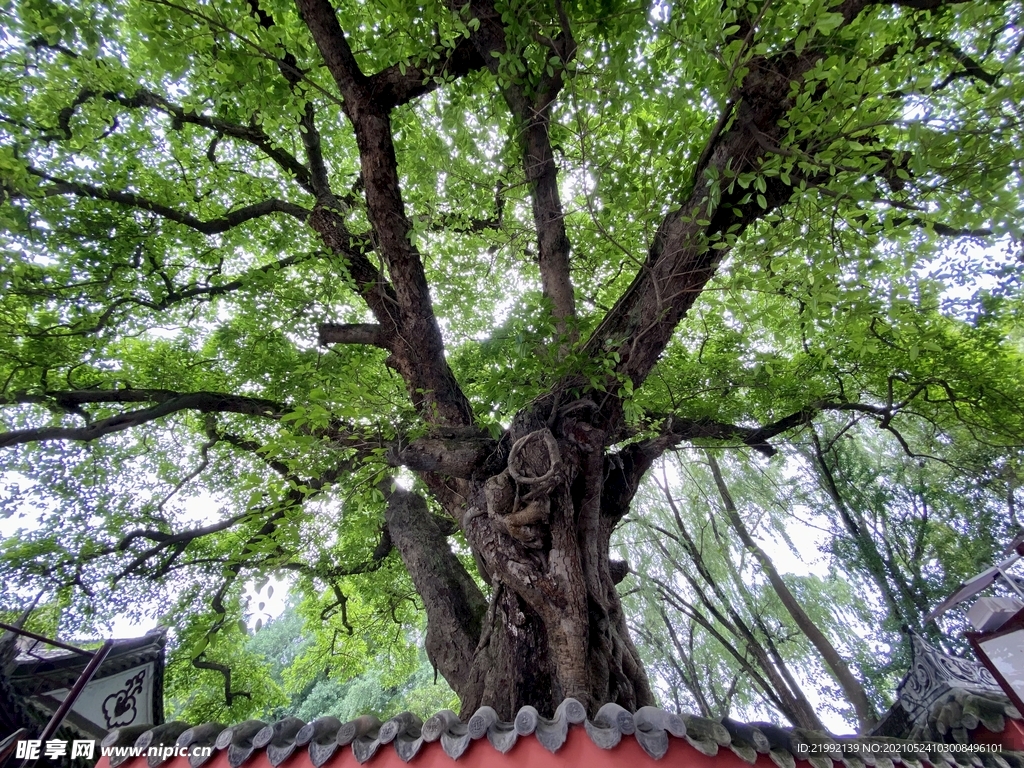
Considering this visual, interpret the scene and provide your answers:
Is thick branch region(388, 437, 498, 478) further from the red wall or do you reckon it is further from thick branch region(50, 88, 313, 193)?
thick branch region(50, 88, 313, 193)

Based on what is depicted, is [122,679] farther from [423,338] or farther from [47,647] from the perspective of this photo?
[423,338]

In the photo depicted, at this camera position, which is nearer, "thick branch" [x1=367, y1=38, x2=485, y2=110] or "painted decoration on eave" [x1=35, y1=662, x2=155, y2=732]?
"thick branch" [x1=367, y1=38, x2=485, y2=110]

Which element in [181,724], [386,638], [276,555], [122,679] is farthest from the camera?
[386,638]

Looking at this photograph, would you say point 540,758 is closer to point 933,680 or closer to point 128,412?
point 933,680

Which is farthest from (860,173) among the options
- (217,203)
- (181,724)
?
(217,203)

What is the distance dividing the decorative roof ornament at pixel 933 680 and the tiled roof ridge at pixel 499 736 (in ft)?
4.52

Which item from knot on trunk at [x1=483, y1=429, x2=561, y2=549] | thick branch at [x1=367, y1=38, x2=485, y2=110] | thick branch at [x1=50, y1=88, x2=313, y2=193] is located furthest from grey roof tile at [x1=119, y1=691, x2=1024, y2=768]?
thick branch at [x1=50, y1=88, x2=313, y2=193]

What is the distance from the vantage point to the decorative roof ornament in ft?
11.3

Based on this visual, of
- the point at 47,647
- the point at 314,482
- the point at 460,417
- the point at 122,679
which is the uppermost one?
the point at 460,417

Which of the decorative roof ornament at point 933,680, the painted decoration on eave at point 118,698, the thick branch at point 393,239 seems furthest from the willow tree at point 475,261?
the decorative roof ornament at point 933,680

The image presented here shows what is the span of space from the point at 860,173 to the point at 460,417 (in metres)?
2.84

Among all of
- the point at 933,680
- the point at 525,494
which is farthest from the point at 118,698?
the point at 933,680

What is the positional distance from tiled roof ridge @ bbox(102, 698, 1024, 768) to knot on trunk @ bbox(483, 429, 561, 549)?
1.06 meters

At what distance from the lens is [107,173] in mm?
4254
